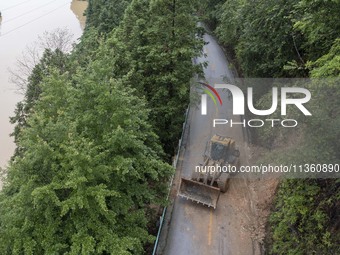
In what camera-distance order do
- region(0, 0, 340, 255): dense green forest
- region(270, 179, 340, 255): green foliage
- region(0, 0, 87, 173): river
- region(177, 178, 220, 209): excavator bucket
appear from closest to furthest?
region(0, 0, 340, 255): dense green forest, region(270, 179, 340, 255): green foliage, region(177, 178, 220, 209): excavator bucket, region(0, 0, 87, 173): river

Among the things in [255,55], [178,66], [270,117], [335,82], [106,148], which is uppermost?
[255,55]

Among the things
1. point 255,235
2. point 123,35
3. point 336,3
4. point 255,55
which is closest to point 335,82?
point 336,3

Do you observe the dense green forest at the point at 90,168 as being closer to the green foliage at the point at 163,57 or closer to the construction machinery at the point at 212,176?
the green foliage at the point at 163,57

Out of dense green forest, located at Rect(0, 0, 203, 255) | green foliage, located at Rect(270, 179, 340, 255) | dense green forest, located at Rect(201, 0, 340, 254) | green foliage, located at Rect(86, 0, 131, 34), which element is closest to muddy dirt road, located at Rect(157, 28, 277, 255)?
dense green forest, located at Rect(201, 0, 340, 254)

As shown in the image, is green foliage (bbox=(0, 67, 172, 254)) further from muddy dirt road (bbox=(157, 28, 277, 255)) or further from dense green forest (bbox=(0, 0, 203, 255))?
muddy dirt road (bbox=(157, 28, 277, 255))

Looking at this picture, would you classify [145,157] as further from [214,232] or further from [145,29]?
[145,29]

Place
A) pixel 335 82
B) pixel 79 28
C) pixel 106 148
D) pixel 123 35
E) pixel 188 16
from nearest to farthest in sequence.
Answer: pixel 335 82, pixel 106 148, pixel 188 16, pixel 123 35, pixel 79 28

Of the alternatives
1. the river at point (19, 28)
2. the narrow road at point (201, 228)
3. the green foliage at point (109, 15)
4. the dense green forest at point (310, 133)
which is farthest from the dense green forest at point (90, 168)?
the river at point (19, 28)
